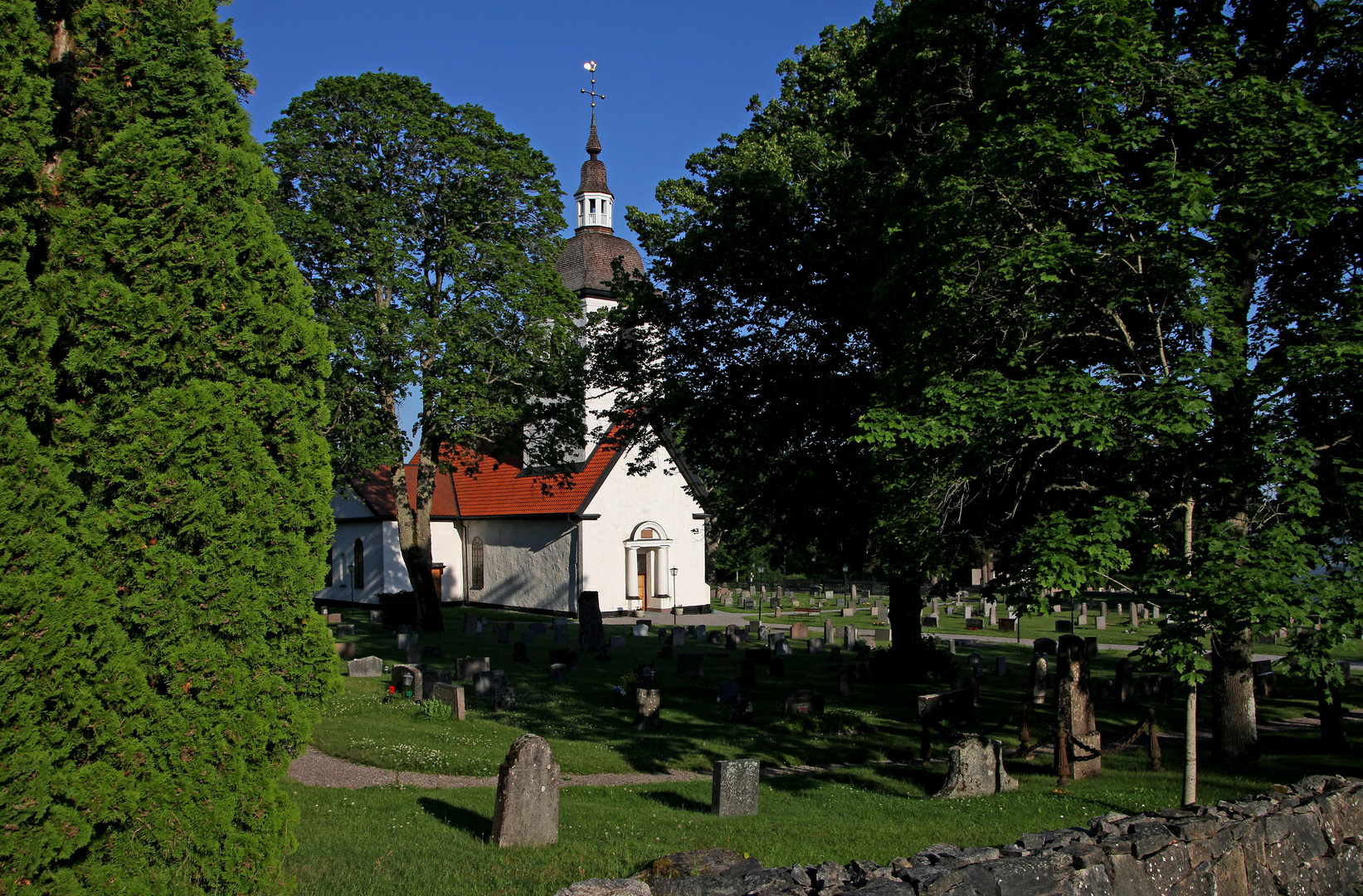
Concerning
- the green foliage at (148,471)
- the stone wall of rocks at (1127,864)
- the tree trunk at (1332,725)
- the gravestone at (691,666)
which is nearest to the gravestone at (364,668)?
the gravestone at (691,666)

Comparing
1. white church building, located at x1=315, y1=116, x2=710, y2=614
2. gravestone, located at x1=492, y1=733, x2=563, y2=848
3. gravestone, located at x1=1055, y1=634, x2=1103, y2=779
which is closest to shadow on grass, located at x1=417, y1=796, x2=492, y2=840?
gravestone, located at x1=492, y1=733, x2=563, y2=848

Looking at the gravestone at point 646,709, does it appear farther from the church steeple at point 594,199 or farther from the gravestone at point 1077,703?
the church steeple at point 594,199

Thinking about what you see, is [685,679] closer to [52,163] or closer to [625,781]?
[625,781]

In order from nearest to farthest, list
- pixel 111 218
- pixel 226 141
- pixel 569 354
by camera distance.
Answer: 1. pixel 111 218
2. pixel 226 141
3. pixel 569 354

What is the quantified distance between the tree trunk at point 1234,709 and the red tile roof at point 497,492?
2498 centimetres

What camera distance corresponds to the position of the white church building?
118 ft

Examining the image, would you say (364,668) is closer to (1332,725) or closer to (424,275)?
(424,275)

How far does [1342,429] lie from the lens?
8.88 metres

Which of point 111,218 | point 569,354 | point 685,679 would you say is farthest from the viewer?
point 569,354

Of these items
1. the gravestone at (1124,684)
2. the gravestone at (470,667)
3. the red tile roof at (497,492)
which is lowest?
the gravestone at (1124,684)

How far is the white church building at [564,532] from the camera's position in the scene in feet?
118

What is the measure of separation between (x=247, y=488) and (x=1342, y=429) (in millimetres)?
9611

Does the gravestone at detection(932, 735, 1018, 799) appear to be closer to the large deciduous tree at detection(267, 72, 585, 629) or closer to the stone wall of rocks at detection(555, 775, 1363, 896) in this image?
the stone wall of rocks at detection(555, 775, 1363, 896)

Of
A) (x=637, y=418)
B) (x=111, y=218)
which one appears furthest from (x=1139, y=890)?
(x=637, y=418)
